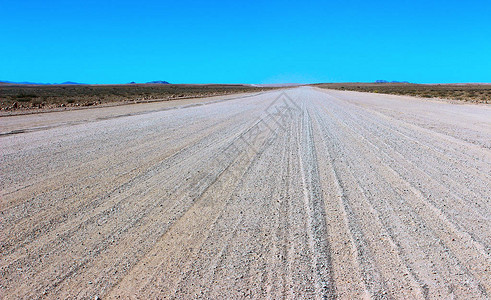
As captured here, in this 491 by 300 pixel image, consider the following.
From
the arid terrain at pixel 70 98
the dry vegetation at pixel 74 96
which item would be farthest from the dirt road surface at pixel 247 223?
the dry vegetation at pixel 74 96

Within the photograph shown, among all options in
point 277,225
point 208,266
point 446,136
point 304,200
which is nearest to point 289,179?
point 304,200

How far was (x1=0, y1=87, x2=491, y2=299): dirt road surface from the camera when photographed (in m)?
2.86

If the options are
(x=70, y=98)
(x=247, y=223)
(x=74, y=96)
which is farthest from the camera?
(x=74, y=96)

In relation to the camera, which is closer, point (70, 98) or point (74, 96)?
point (70, 98)

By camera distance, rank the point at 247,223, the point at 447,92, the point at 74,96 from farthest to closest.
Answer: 1. the point at 447,92
2. the point at 74,96
3. the point at 247,223

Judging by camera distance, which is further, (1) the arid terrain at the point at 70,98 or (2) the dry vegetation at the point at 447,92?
(2) the dry vegetation at the point at 447,92

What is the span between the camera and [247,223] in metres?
4.01

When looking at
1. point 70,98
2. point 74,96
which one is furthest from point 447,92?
point 74,96

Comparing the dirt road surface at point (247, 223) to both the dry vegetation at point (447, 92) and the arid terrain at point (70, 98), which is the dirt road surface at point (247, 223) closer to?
the arid terrain at point (70, 98)

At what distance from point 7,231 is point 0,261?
730 mm

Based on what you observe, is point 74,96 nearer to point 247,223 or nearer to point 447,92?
point 247,223

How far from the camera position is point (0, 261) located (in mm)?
3273

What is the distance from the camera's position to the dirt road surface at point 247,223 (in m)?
2.86

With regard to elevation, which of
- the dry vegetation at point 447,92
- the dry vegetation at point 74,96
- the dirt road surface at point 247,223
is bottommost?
the dry vegetation at point 447,92
